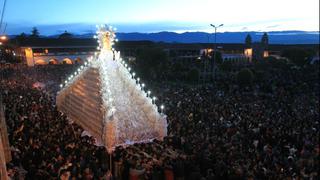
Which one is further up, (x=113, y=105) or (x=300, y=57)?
(x=113, y=105)

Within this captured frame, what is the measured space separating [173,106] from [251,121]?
4.42 meters

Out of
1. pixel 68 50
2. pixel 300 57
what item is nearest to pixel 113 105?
pixel 68 50

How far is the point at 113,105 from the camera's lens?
1268 centimetres

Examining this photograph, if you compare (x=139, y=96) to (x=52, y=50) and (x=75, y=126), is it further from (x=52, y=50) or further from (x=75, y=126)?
(x=52, y=50)

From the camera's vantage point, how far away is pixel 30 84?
84.3ft

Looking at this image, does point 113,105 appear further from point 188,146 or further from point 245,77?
point 245,77

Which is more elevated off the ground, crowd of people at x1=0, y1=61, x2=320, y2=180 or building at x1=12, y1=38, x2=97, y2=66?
building at x1=12, y1=38, x2=97, y2=66

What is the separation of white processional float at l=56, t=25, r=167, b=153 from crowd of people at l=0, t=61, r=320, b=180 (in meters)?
0.57

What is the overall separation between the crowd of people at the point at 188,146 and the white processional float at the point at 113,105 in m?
0.57

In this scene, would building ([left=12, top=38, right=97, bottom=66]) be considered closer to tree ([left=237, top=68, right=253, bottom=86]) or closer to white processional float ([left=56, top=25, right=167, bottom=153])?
tree ([left=237, top=68, right=253, bottom=86])

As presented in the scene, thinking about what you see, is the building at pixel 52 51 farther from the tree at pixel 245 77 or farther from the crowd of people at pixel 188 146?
the crowd of people at pixel 188 146

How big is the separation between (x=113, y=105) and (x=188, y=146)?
9.76 feet

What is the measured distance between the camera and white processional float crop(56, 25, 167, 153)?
1238 cm

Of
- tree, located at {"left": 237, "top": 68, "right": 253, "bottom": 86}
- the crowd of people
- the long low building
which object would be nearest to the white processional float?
the crowd of people
